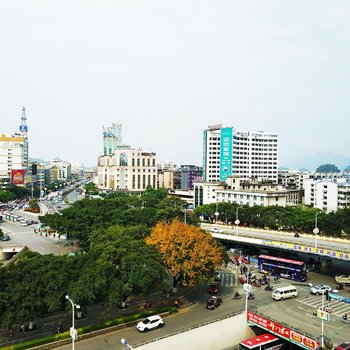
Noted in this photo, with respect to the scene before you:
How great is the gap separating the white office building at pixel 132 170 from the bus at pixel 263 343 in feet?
399

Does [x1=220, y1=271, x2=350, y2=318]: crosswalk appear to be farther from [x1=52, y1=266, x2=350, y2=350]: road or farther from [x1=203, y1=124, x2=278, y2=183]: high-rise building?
[x1=203, y1=124, x2=278, y2=183]: high-rise building

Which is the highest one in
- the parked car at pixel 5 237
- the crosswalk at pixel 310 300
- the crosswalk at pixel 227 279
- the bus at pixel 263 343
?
the parked car at pixel 5 237

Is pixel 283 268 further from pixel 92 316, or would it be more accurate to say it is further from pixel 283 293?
pixel 92 316

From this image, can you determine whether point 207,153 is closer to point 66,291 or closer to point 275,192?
point 275,192

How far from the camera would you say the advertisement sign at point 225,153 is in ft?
447

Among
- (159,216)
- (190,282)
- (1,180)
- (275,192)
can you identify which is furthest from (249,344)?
(1,180)

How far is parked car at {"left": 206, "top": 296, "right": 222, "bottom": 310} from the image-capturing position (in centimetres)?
3634

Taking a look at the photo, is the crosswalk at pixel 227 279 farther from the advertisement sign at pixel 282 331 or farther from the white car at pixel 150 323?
the white car at pixel 150 323

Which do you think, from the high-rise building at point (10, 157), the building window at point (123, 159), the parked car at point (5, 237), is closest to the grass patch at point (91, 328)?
the parked car at point (5, 237)

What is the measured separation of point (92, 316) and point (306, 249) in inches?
1099

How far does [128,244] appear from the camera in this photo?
36.7m

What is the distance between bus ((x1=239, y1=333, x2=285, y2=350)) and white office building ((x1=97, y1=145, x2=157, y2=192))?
121741 millimetres

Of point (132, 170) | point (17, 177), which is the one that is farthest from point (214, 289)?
point (17, 177)

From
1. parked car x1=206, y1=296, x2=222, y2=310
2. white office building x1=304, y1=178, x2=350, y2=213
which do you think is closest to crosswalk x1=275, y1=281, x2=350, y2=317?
parked car x1=206, y1=296, x2=222, y2=310
